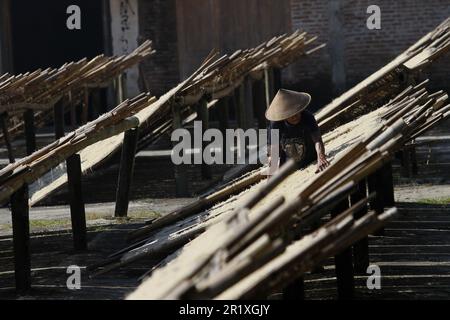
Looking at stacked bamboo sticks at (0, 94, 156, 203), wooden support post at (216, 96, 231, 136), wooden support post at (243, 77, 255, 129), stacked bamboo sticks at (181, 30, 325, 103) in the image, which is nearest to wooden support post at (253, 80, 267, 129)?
stacked bamboo sticks at (181, 30, 325, 103)

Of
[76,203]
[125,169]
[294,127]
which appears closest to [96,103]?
[125,169]

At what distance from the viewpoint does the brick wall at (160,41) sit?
25.2 metres

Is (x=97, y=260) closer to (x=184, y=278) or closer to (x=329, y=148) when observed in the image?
(x=329, y=148)

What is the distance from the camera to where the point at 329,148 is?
39.9ft

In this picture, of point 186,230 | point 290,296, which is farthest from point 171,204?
point 290,296

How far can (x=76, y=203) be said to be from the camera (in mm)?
12797

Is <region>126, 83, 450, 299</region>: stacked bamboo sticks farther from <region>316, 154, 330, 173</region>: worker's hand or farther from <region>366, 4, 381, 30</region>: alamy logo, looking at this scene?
<region>366, 4, 381, 30</region>: alamy logo

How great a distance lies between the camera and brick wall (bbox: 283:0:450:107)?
25.2 meters

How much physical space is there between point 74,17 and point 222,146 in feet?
20.3

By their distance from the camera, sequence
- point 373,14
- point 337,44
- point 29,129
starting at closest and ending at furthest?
point 29,129 < point 373,14 < point 337,44

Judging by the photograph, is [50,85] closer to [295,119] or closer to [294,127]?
[294,127]

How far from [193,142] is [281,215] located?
13492 mm

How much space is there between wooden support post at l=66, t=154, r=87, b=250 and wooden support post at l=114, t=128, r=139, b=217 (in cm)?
193

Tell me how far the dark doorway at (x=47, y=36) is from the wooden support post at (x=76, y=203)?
13244mm
